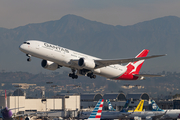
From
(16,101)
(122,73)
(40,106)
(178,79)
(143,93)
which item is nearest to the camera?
(122,73)

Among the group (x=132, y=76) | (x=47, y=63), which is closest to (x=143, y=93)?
(x=132, y=76)

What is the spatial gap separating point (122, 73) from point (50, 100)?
1953 inches

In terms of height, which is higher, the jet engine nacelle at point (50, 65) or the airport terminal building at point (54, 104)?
the jet engine nacelle at point (50, 65)

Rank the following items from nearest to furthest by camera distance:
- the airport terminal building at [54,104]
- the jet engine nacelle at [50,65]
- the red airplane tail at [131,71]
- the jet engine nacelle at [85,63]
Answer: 1. the jet engine nacelle at [85,63]
2. the jet engine nacelle at [50,65]
3. the red airplane tail at [131,71]
4. the airport terminal building at [54,104]

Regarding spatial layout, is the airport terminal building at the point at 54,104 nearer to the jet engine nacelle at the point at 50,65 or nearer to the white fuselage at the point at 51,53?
the jet engine nacelle at the point at 50,65

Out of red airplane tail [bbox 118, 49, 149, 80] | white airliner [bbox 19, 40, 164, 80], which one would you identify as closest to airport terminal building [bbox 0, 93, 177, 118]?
red airplane tail [bbox 118, 49, 149, 80]

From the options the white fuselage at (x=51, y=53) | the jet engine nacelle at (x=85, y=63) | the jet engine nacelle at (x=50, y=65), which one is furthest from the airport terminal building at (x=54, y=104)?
the white fuselage at (x=51, y=53)

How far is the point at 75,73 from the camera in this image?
170 feet

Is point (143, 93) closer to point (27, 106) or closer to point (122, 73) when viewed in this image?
point (27, 106)

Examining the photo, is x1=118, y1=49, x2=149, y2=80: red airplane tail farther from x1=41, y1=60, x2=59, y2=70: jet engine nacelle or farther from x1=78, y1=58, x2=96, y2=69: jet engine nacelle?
x1=41, y1=60, x2=59, y2=70: jet engine nacelle

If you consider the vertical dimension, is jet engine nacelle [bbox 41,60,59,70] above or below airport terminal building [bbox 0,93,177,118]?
above

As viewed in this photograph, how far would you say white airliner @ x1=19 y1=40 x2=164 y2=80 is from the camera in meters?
44.2

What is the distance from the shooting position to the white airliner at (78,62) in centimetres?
4419

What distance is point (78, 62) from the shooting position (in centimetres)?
4744
